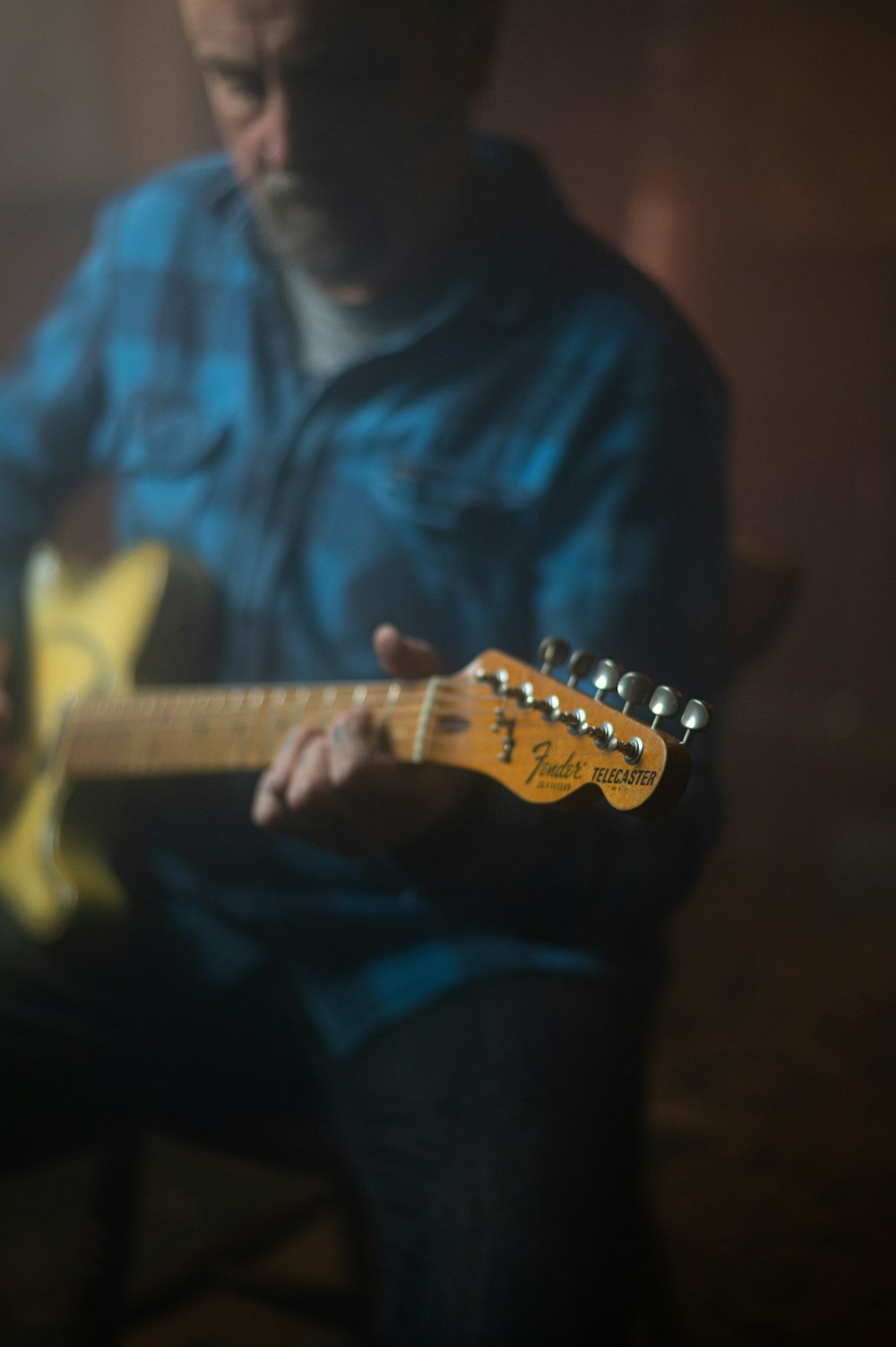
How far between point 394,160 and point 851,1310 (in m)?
1.02

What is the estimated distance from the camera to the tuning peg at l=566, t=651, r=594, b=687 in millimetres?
578

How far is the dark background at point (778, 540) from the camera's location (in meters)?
0.93

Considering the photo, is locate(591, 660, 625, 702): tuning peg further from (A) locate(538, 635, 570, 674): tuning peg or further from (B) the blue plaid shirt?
(B) the blue plaid shirt

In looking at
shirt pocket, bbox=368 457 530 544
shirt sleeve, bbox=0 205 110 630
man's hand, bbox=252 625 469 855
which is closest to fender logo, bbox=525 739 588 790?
man's hand, bbox=252 625 469 855

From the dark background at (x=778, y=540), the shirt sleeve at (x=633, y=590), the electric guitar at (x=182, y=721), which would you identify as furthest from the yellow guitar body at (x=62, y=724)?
the dark background at (x=778, y=540)

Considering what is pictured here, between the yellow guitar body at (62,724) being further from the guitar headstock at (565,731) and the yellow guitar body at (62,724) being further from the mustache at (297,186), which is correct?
the guitar headstock at (565,731)

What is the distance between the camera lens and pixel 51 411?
1.11m

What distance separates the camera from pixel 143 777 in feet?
3.15

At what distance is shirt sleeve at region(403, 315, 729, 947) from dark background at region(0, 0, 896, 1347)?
8cm

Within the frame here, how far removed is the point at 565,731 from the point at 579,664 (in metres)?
0.04

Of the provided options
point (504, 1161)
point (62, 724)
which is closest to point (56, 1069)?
point (62, 724)

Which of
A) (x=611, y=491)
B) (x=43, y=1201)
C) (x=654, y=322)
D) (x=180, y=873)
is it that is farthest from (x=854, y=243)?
→ (x=43, y=1201)

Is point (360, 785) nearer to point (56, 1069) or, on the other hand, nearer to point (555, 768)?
point (555, 768)

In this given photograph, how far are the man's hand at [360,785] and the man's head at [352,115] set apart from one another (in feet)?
1.30
